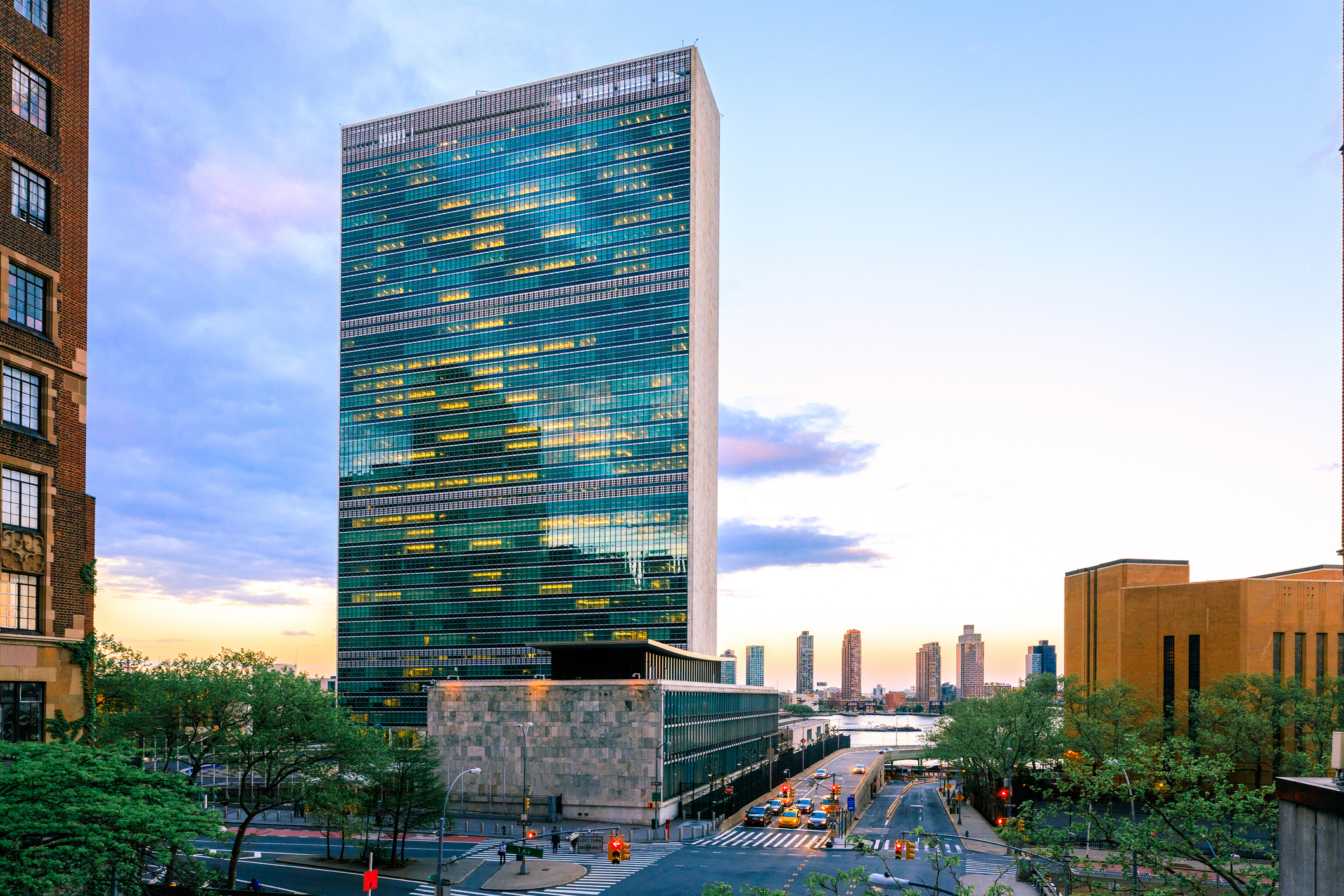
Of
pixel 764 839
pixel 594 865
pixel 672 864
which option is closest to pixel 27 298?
pixel 594 865

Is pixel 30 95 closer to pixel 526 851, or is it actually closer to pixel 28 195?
pixel 28 195

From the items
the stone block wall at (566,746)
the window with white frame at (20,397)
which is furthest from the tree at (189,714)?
the stone block wall at (566,746)

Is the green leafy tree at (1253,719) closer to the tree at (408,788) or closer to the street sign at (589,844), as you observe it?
the street sign at (589,844)

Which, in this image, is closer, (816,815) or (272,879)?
(272,879)

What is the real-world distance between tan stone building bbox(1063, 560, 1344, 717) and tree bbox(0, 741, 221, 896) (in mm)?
99980

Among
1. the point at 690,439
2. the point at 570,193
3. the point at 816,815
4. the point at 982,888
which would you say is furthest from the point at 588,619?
the point at 982,888

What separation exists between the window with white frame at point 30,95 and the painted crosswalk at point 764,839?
6311 cm

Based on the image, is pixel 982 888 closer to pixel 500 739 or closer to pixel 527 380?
pixel 500 739

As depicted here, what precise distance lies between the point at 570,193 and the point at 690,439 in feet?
188

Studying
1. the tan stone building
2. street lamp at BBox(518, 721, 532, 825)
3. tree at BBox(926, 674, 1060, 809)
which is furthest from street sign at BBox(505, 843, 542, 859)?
the tan stone building

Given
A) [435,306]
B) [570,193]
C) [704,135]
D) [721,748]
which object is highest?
[704,135]

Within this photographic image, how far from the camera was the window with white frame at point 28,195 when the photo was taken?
34281mm

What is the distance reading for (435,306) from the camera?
19150 centimetres

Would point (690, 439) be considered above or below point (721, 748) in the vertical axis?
above
